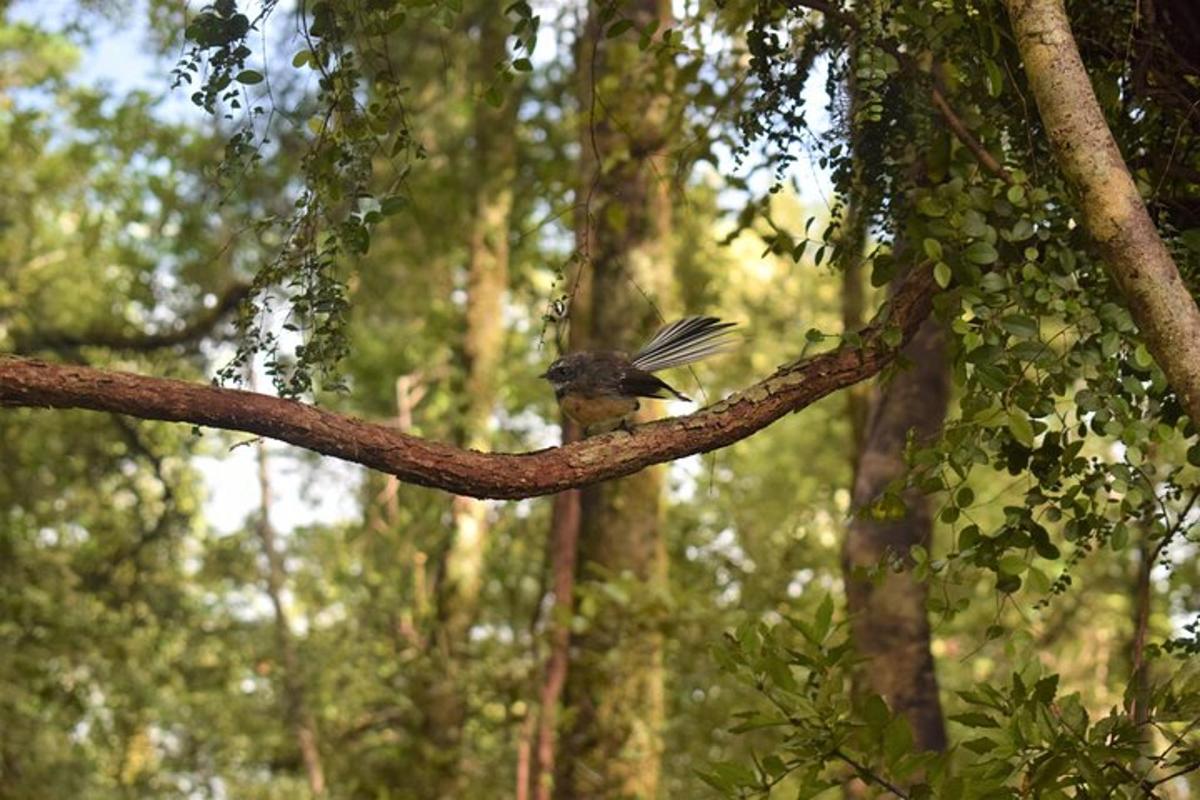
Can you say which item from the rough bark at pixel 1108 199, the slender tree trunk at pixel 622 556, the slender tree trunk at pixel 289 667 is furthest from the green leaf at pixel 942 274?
the slender tree trunk at pixel 289 667

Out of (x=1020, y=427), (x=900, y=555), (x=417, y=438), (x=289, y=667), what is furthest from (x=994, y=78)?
(x=289, y=667)

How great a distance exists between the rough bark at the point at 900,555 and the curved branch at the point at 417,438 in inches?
96.6

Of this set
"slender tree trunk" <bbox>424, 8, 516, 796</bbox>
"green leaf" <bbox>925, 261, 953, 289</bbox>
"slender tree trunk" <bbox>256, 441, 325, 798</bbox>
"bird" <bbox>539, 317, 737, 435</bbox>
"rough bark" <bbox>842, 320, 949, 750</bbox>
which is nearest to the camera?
"green leaf" <bbox>925, 261, 953, 289</bbox>

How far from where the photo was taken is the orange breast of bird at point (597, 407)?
394 cm

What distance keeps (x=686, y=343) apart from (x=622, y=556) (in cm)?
359

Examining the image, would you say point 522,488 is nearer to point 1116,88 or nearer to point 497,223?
point 1116,88

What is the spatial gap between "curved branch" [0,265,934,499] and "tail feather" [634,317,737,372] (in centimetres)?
55

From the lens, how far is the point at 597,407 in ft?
13.0

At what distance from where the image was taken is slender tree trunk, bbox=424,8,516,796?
9.33m

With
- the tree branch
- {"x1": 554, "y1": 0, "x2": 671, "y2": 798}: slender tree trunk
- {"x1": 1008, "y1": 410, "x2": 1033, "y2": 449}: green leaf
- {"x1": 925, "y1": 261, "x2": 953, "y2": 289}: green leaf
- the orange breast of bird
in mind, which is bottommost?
{"x1": 1008, "y1": 410, "x2": 1033, "y2": 449}: green leaf

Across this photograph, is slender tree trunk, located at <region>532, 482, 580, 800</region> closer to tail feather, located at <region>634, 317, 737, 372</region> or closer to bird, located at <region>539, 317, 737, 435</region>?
bird, located at <region>539, 317, 737, 435</region>

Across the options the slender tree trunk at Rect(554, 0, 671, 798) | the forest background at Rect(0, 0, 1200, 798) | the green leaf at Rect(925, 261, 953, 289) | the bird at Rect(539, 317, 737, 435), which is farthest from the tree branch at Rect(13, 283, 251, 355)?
the green leaf at Rect(925, 261, 953, 289)

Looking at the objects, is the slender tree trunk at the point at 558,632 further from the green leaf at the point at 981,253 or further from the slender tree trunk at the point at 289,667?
the slender tree trunk at the point at 289,667

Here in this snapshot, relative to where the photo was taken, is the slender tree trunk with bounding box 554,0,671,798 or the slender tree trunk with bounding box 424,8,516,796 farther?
the slender tree trunk with bounding box 424,8,516,796
